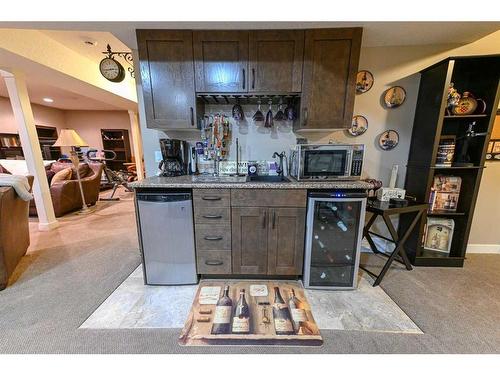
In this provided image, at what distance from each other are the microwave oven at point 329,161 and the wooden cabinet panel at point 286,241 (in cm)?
35

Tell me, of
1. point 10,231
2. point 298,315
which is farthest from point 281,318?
point 10,231

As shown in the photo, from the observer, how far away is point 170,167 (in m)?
2.05

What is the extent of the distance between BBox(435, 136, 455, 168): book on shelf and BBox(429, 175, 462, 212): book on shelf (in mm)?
204

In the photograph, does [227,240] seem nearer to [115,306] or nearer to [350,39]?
[115,306]

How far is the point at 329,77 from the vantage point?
1768 millimetres

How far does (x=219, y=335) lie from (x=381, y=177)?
7.28ft

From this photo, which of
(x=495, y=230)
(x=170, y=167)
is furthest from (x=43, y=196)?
(x=495, y=230)

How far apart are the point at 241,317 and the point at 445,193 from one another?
7.75ft

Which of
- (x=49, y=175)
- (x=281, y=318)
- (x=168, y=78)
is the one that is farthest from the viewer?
(x=49, y=175)

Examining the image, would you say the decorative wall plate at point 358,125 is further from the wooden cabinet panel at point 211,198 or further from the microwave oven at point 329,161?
the wooden cabinet panel at point 211,198

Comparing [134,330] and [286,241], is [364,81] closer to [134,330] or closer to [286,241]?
[286,241]

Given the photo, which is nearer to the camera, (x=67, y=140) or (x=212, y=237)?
(x=212, y=237)

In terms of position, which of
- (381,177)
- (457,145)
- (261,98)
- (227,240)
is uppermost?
(261,98)

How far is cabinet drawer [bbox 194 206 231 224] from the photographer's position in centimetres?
176
